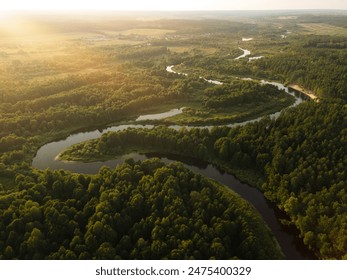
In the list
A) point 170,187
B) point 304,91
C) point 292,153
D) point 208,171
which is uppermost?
point 292,153

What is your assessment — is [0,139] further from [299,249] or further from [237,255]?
[299,249]

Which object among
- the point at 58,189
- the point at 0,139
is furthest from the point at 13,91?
the point at 58,189

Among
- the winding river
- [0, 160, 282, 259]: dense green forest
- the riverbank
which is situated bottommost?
the winding river

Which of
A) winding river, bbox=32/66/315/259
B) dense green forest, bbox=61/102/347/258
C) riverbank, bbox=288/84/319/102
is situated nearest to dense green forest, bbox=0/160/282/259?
winding river, bbox=32/66/315/259

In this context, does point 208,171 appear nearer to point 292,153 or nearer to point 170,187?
point 292,153

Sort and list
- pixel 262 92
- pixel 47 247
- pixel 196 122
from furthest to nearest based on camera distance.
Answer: pixel 262 92
pixel 196 122
pixel 47 247

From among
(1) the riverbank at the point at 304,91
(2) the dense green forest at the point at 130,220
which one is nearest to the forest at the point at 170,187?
(2) the dense green forest at the point at 130,220

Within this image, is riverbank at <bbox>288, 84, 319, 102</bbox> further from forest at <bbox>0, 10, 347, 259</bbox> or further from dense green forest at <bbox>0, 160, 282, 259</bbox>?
dense green forest at <bbox>0, 160, 282, 259</bbox>

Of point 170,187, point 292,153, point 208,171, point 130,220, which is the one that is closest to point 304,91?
point 292,153
